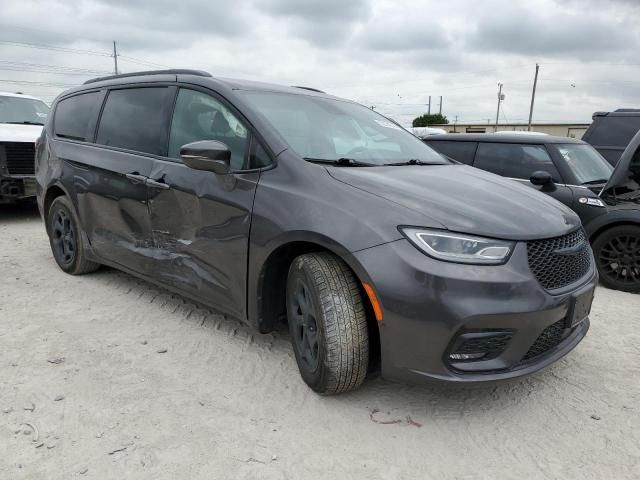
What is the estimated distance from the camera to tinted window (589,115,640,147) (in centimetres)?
764

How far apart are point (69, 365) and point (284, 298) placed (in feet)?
4.31

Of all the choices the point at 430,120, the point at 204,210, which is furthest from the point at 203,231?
the point at 430,120

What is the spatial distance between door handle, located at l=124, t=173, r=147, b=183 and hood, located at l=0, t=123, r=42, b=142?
4.80 m

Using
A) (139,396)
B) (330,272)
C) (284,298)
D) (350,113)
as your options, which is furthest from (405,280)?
(350,113)

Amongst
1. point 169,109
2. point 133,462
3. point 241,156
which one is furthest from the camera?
point 169,109

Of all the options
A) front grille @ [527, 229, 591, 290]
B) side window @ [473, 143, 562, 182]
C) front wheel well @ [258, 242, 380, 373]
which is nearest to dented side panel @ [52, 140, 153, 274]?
front wheel well @ [258, 242, 380, 373]

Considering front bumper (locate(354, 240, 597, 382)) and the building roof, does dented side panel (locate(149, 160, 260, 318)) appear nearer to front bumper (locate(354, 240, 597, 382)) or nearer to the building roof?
front bumper (locate(354, 240, 597, 382))

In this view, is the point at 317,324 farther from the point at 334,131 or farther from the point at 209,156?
the point at 334,131

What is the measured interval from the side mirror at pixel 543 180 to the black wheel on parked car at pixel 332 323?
3506 millimetres

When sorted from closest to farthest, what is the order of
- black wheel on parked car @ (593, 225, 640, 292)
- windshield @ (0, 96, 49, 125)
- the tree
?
black wheel on parked car @ (593, 225, 640, 292) < windshield @ (0, 96, 49, 125) < the tree

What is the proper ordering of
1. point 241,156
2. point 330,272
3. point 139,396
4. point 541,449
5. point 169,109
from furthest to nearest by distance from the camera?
point 169,109 < point 241,156 < point 139,396 < point 330,272 < point 541,449

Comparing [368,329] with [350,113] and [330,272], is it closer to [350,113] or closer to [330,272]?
[330,272]

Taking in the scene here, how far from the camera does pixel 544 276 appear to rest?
243cm

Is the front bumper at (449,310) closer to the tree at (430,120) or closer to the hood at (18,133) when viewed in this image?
the hood at (18,133)
